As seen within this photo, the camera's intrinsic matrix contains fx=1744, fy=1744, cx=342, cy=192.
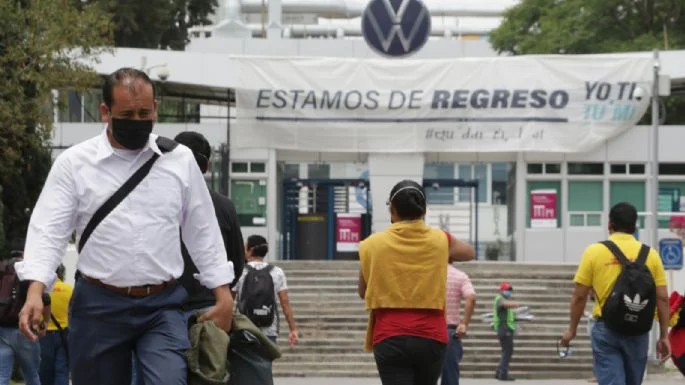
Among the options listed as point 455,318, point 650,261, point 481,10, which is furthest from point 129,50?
point 481,10

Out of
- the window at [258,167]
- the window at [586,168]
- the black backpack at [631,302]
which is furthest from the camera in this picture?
the window at [258,167]

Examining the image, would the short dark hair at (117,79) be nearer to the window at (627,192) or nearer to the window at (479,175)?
the window at (627,192)

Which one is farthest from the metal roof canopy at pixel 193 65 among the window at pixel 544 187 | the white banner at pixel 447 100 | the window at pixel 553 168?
the window at pixel 544 187

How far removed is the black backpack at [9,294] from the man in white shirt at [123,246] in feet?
25.2

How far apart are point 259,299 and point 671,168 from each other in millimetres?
29633

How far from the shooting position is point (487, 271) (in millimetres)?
35812

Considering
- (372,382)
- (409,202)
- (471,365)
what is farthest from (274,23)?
(409,202)

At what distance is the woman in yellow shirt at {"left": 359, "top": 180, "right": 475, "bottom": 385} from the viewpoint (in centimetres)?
930

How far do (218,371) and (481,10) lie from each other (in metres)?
108

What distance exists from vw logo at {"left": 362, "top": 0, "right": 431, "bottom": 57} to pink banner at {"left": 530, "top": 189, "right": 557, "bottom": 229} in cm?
505

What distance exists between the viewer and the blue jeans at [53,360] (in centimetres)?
1566

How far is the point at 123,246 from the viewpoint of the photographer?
657 centimetres

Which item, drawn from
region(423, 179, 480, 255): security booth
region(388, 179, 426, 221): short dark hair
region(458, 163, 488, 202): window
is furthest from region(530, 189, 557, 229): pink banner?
region(458, 163, 488, 202): window

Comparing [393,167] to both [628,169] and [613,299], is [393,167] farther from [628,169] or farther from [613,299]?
[613,299]
